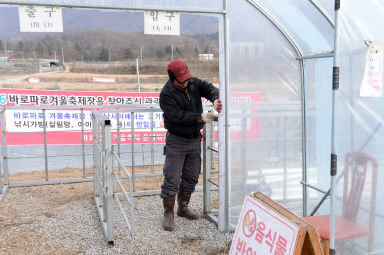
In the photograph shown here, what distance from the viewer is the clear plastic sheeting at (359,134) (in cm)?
237

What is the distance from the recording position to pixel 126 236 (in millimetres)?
3814

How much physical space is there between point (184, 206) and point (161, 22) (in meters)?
2.09

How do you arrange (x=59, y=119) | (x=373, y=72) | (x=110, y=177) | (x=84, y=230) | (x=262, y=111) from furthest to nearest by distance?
(x=59, y=119) → (x=84, y=230) → (x=262, y=111) → (x=110, y=177) → (x=373, y=72)

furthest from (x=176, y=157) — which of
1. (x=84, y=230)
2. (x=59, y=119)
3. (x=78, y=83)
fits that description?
(x=78, y=83)

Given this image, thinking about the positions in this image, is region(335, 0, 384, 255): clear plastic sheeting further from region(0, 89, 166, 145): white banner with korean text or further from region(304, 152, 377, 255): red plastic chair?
region(0, 89, 166, 145): white banner with korean text

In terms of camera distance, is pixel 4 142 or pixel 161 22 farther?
pixel 4 142

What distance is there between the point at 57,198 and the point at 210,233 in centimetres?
240

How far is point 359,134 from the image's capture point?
2527 millimetres

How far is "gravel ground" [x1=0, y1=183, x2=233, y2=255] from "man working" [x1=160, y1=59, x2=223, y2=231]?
30cm

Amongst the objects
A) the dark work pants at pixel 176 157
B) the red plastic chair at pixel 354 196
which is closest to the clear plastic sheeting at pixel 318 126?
the red plastic chair at pixel 354 196

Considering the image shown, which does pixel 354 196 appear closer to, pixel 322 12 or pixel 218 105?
pixel 218 105

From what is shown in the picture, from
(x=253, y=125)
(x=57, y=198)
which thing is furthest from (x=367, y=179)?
(x=57, y=198)

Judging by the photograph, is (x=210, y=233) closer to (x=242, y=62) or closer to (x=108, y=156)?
(x=108, y=156)

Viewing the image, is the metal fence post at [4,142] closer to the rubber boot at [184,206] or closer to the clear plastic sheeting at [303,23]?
the rubber boot at [184,206]
